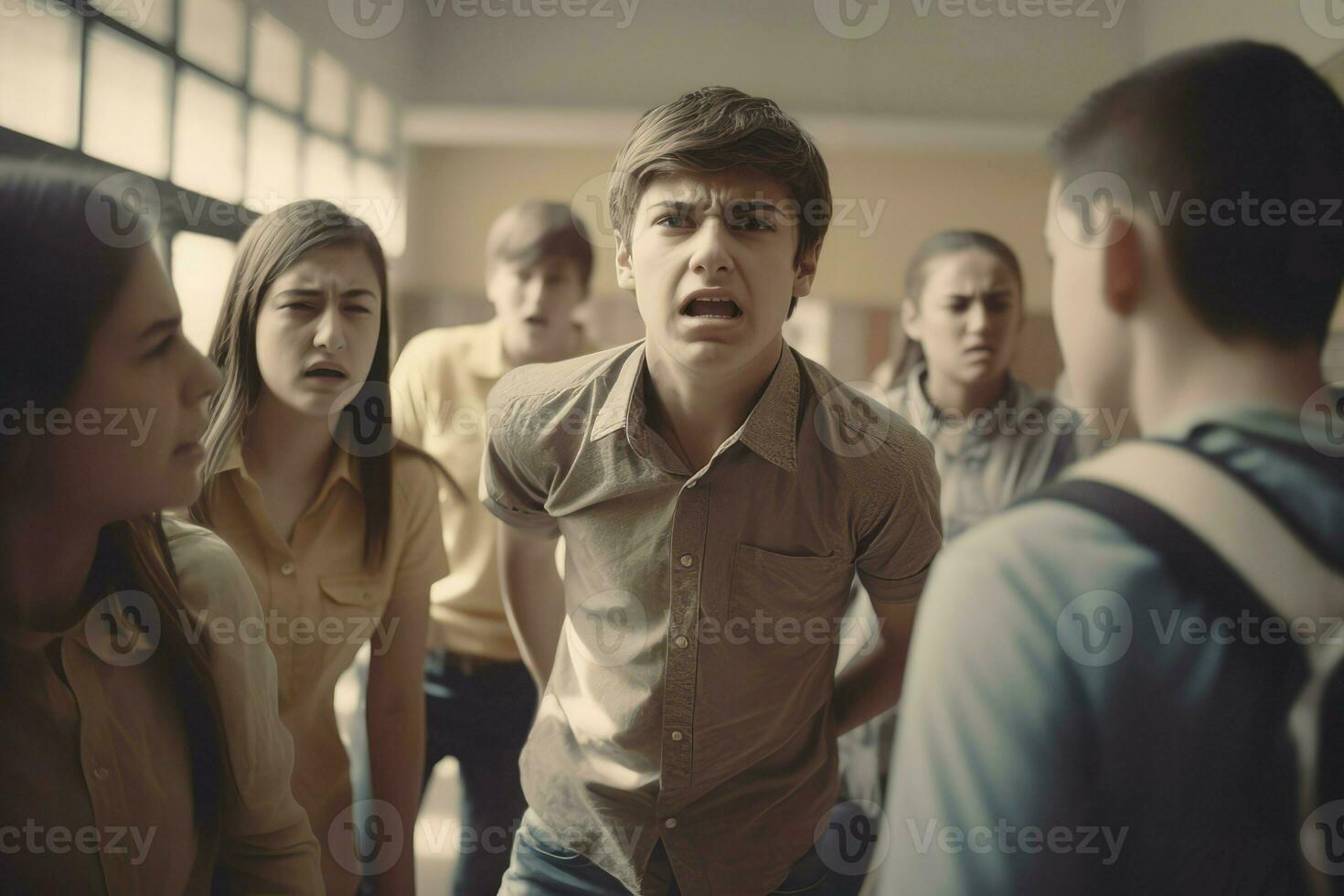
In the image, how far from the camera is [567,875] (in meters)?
0.84

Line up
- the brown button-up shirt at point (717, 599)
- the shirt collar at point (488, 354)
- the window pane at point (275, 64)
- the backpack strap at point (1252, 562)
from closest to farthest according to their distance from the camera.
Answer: the backpack strap at point (1252, 562) < the brown button-up shirt at point (717, 599) < the window pane at point (275, 64) < the shirt collar at point (488, 354)

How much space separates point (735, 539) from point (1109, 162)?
0.42 meters

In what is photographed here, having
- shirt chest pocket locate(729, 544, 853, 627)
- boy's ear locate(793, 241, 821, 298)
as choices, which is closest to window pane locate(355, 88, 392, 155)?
boy's ear locate(793, 241, 821, 298)

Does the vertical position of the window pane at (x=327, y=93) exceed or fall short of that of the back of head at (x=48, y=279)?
it exceeds it

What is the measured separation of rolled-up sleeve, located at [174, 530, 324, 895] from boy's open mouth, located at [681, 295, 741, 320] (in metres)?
0.47

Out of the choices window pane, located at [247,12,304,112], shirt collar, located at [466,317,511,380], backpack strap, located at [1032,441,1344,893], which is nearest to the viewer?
backpack strap, located at [1032,441,1344,893]

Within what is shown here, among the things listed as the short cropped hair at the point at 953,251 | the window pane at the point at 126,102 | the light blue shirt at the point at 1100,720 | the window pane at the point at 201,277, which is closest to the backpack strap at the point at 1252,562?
the light blue shirt at the point at 1100,720

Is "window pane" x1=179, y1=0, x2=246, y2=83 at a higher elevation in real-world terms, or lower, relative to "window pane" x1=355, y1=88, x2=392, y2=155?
higher

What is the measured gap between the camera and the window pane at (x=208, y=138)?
960 mm

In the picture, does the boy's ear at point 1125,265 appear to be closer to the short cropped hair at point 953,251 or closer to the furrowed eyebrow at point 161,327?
the short cropped hair at point 953,251

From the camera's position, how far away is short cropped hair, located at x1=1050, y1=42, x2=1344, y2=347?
0.57 m

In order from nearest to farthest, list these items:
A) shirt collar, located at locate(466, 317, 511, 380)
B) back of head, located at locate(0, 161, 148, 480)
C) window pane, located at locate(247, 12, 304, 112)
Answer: back of head, located at locate(0, 161, 148, 480) → window pane, located at locate(247, 12, 304, 112) → shirt collar, located at locate(466, 317, 511, 380)

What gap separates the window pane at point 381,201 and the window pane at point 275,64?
0.34 ft

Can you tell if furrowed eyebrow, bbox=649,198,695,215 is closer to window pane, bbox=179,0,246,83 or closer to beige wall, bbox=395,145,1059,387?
beige wall, bbox=395,145,1059,387
